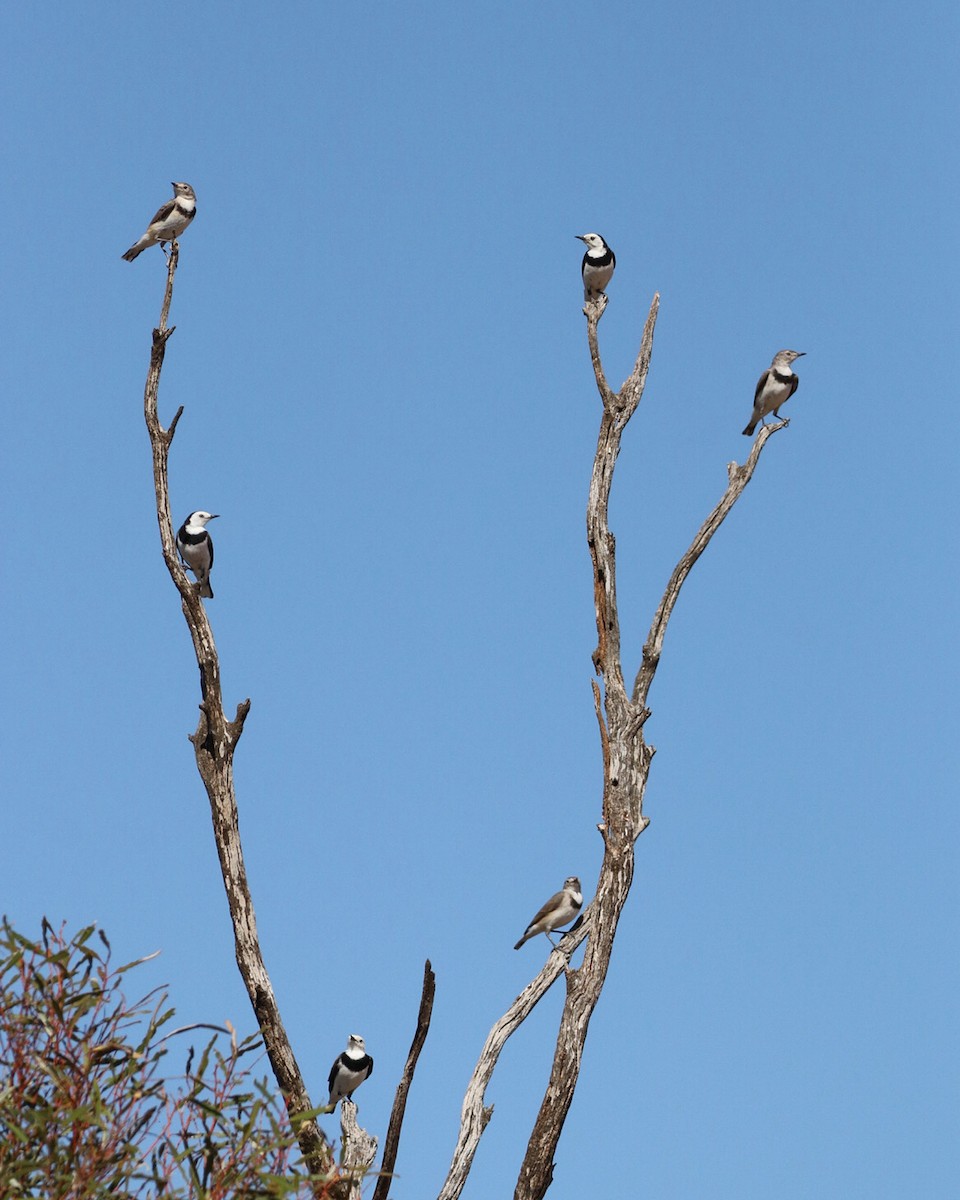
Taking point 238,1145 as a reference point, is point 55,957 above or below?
above

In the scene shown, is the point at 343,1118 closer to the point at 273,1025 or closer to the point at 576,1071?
the point at 273,1025

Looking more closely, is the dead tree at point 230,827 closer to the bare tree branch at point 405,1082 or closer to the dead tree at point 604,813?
the bare tree branch at point 405,1082

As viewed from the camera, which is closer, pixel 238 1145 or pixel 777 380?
pixel 238 1145

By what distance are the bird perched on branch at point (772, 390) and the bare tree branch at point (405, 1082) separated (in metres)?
6.34

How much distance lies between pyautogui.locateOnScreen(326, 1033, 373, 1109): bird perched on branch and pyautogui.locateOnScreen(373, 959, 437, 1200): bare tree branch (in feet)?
8.71

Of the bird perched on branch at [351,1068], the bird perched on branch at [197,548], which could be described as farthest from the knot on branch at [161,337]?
the bird perched on branch at [351,1068]

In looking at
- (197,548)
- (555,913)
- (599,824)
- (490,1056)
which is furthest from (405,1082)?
(197,548)

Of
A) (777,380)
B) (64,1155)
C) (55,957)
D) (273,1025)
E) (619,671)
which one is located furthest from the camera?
(777,380)

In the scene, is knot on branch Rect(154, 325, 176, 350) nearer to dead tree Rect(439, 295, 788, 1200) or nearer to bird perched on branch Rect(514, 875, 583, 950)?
dead tree Rect(439, 295, 788, 1200)

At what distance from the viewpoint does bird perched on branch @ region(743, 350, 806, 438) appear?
42.1 feet

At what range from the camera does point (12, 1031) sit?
183 inches

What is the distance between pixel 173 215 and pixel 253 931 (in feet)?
21.3

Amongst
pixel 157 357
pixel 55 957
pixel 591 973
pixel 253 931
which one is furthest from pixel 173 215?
pixel 55 957

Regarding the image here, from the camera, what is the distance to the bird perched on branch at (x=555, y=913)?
1229 cm
